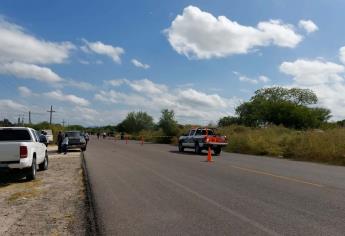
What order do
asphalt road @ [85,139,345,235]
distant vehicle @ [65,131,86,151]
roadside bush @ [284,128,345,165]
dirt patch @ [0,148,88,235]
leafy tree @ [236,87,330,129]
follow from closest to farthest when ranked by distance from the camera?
asphalt road @ [85,139,345,235] → dirt patch @ [0,148,88,235] → roadside bush @ [284,128,345,165] → distant vehicle @ [65,131,86,151] → leafy tree @ [236,87,330,129]

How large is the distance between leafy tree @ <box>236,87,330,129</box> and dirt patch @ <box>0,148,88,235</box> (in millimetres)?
81549

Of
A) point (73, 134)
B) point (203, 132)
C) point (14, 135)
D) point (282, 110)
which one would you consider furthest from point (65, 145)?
point (282, 110)

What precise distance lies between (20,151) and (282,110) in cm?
8588

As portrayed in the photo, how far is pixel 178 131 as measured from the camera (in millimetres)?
67125

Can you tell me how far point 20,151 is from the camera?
49.4ft

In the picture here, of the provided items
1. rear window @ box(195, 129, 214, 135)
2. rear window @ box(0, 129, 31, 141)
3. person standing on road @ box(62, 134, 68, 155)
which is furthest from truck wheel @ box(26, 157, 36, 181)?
rear window @ box(195, 129, 214, 135)

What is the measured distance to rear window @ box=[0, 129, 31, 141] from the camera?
17.2m

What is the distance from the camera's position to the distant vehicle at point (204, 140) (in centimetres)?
3223

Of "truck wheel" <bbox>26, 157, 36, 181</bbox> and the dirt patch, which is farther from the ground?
"truck wheel" <bbox>26, 157, 36, 181</bbox>

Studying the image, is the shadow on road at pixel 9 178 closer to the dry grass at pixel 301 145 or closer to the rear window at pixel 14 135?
the rear window at pixel 14 135

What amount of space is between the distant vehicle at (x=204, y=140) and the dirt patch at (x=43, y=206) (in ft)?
54.4

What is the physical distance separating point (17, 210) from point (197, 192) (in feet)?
14.4

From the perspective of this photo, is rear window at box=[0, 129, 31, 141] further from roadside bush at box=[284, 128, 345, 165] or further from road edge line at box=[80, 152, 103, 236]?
A: roadside bush at box=[284, 128, 345, 165]

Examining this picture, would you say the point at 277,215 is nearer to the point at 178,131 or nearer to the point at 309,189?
the point at 309,189
